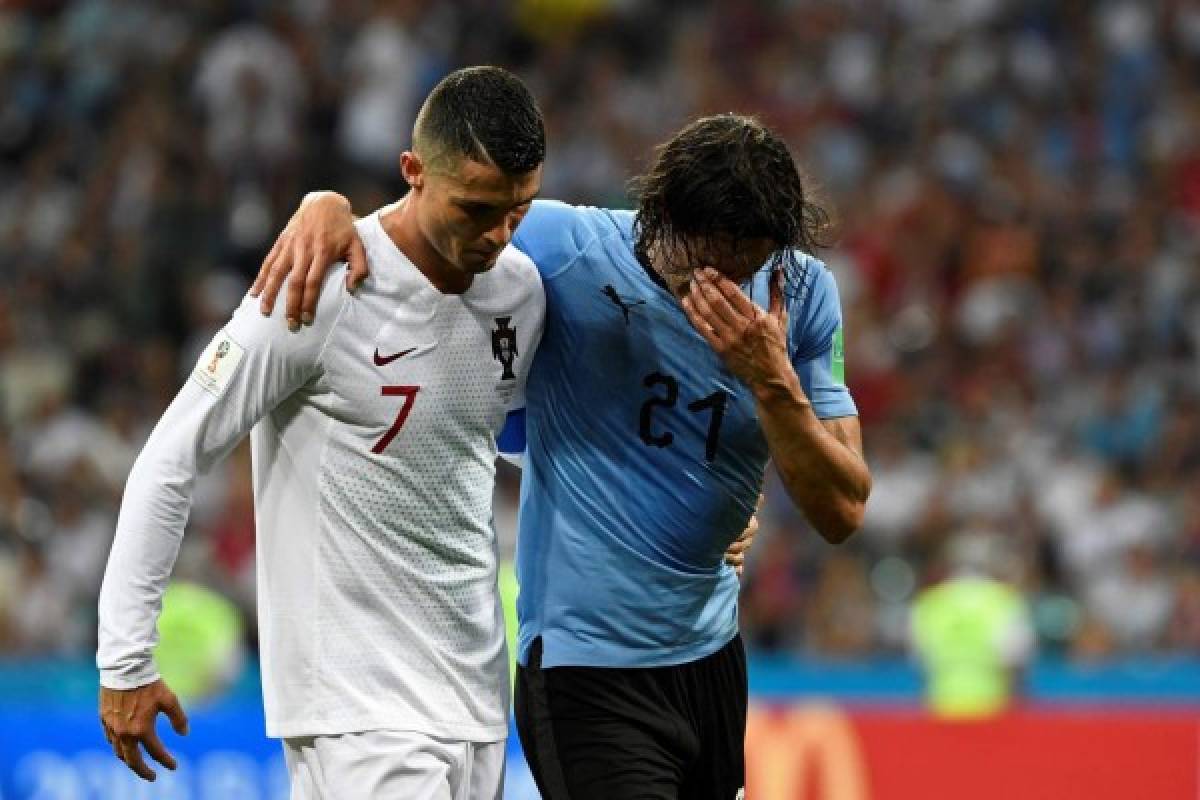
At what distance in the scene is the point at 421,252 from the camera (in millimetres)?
3984

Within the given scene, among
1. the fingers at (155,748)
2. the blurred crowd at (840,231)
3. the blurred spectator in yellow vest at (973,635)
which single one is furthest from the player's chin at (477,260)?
the blurred crowd at (840,231)

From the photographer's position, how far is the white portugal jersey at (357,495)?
12.7 ft

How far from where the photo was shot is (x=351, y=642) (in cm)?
399

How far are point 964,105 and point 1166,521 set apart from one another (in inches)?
137

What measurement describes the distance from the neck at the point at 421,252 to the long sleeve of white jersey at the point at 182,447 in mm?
185

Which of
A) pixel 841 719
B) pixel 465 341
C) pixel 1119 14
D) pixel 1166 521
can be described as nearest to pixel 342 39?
pixel 1119 14

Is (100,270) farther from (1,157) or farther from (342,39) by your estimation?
(342,39)

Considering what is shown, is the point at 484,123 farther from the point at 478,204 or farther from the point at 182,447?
the point at 182,447

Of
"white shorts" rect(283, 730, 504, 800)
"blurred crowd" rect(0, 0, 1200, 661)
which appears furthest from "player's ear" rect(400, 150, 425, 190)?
"blurred crowd" rect(0, 0, 1200, 661)

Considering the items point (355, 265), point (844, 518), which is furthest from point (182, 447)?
point (844, 518)

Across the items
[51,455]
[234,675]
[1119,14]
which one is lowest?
[234,675]

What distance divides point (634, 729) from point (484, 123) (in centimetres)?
119

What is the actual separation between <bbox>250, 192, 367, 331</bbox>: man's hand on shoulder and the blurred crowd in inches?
264

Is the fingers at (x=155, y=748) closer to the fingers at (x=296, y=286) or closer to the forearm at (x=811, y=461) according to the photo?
the fingers at (x=296, y=286)
